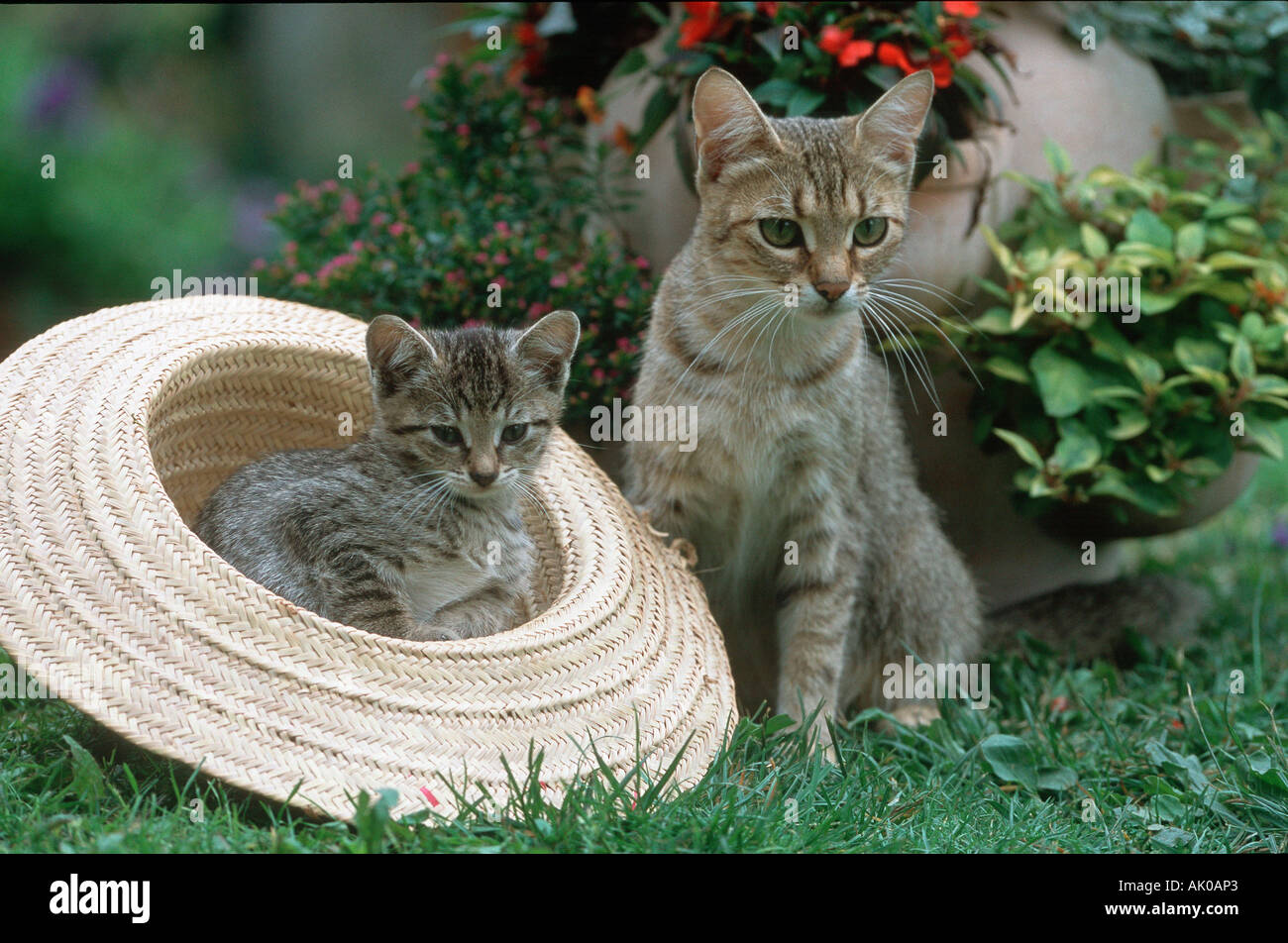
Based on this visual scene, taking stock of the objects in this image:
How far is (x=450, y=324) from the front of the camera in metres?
4.62

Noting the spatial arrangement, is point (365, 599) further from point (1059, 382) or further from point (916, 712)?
point (1059, 382)

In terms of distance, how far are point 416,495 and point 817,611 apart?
137 cm

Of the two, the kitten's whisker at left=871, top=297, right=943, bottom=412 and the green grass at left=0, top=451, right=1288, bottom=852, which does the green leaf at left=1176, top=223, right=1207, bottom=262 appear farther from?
the green grass at left=0, top=451, right=1288, bottom=852

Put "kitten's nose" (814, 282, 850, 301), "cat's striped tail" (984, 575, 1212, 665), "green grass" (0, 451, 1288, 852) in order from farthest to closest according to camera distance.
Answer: "cat's striped tail" (984, 575, 1212, 665) → "kitten's nose" (814, 282, 850, 301) → "green grass" (0, 451, 1288, 852)

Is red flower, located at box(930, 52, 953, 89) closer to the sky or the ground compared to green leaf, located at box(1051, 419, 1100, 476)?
closer to the sky

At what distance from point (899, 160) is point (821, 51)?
0.81 m

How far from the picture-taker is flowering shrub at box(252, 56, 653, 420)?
4590mm

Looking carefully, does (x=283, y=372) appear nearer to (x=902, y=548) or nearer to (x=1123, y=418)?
(x=902, y=548)

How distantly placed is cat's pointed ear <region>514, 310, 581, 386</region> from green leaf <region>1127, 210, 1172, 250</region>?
7.34 ft

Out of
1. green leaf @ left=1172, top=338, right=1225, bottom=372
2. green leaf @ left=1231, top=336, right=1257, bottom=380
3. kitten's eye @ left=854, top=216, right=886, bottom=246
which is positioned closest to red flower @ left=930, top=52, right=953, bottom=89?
kitten's eye @ left=854, top=216, right=886, bottom=246

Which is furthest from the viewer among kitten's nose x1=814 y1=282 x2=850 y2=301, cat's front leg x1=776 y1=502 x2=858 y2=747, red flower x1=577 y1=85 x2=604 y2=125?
red flower x1=577 y1=85 x2=604 y2=125

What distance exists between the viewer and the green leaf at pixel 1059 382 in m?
4.31
